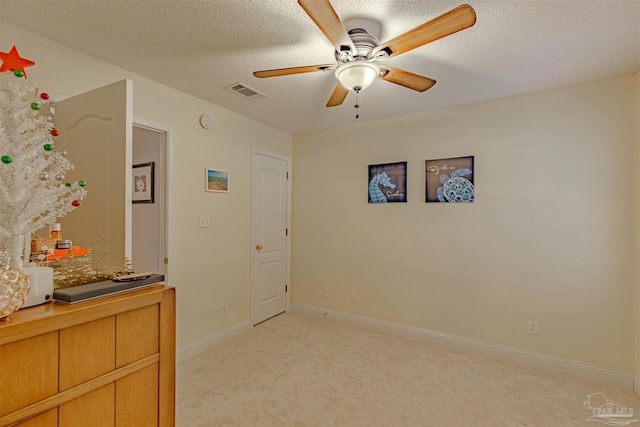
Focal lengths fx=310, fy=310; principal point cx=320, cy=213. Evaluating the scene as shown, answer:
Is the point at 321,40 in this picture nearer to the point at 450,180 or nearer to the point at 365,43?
the point at 365,43

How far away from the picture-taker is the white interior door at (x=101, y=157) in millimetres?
1524

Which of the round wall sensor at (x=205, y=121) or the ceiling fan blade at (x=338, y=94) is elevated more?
the round wall sensor at (x=205, y=121)

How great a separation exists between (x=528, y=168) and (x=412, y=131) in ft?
3.84

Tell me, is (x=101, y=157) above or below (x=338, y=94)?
below

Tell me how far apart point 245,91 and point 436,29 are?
1.84 meters

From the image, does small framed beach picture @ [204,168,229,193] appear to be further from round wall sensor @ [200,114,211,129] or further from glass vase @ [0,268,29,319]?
glass vase @ [0,268,29,319]

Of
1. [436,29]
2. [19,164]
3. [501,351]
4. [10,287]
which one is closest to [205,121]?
[19,164]

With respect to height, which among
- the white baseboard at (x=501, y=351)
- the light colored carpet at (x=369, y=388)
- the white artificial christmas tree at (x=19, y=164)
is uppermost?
the white artificial christmas tree at (x=19, y=164)

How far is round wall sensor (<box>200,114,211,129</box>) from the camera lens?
3039 millimetres

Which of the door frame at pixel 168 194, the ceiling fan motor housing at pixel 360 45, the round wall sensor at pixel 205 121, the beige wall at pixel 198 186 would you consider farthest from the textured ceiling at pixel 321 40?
the door frame at pixel 168 194

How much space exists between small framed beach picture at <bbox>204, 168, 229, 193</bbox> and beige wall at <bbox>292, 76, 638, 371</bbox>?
4.14ft

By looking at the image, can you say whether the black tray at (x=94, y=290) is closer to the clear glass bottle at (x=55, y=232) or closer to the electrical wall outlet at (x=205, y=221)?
the clear glass bottle at (x=55, y=232)

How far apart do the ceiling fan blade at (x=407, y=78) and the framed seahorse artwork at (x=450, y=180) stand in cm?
130

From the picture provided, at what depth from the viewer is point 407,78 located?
2010mm
